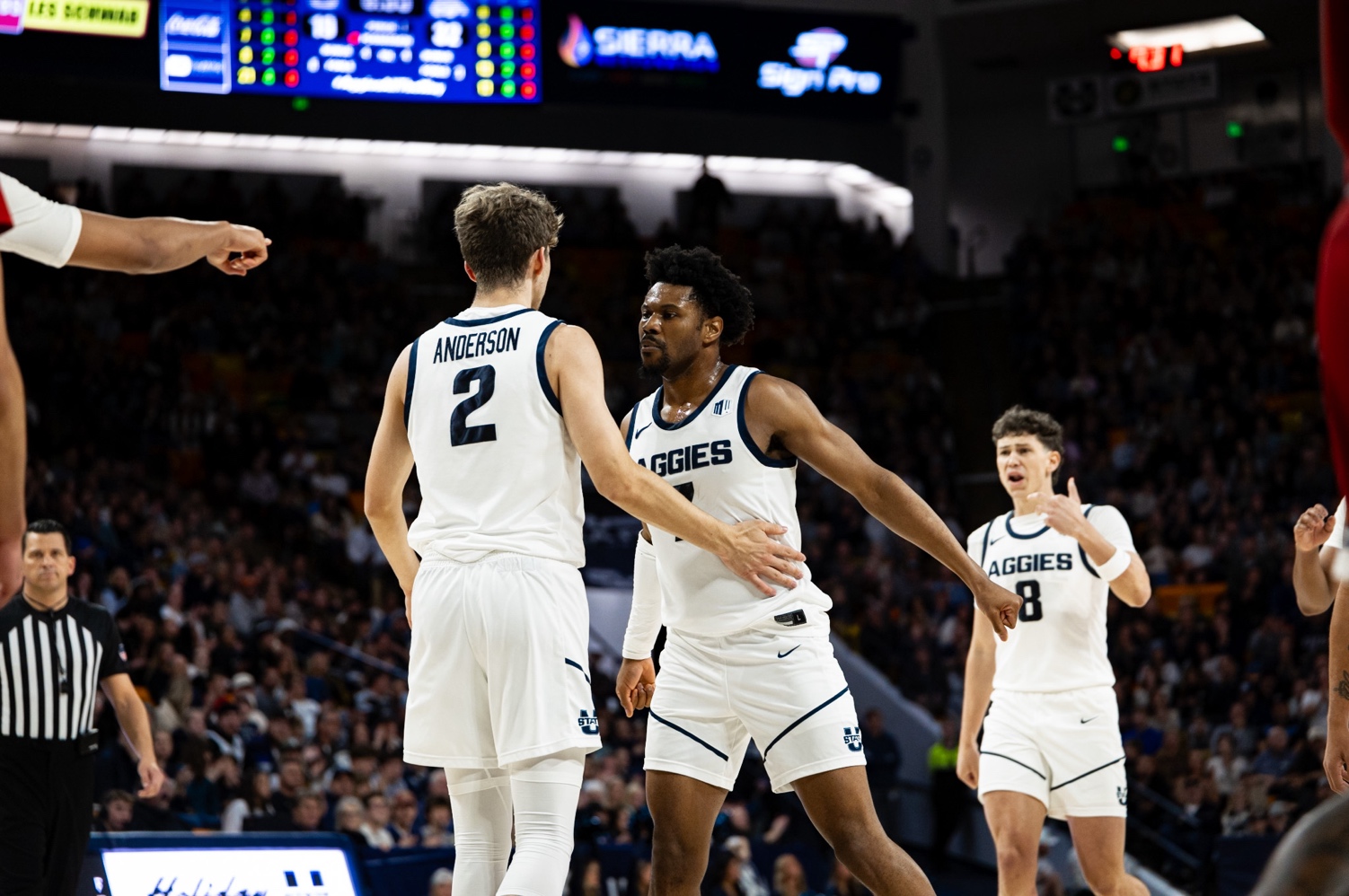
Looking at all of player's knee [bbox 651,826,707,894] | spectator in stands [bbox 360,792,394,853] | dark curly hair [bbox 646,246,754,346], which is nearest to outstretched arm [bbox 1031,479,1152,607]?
dark curly hair [bbox 646,246,754,346]

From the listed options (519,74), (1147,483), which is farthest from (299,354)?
(1147,483)

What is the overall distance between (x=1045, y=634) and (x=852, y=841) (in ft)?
8.10

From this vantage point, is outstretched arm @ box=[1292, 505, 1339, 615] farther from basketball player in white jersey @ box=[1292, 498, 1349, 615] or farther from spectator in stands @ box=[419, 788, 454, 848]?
spectator in stands @ box=[419, 788, 454, 848]

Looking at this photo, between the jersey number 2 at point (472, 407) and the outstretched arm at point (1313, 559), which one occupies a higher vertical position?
the jersey number 2 at point (472, 407)

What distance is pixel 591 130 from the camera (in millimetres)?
24234

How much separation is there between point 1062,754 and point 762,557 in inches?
110

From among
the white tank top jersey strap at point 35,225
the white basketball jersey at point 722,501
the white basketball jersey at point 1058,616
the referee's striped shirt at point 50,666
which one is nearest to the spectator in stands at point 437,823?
the referee's striped shirt at point 50,666

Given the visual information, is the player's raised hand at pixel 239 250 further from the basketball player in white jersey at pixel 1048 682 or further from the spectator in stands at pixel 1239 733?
the spectator in stands at pixel 1239 733

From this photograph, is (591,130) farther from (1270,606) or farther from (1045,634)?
(1045,634)

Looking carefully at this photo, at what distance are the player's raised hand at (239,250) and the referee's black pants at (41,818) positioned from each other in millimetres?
3585

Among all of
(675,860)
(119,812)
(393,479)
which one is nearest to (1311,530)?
(675,860)

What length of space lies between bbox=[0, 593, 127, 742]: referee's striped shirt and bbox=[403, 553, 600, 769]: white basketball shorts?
10.1 feet

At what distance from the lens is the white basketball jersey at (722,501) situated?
543 centimetres

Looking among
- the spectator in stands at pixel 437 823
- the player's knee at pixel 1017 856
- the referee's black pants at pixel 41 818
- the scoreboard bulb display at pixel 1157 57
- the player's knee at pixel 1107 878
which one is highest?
the scoreboard bulb display at pixel 1157 57
